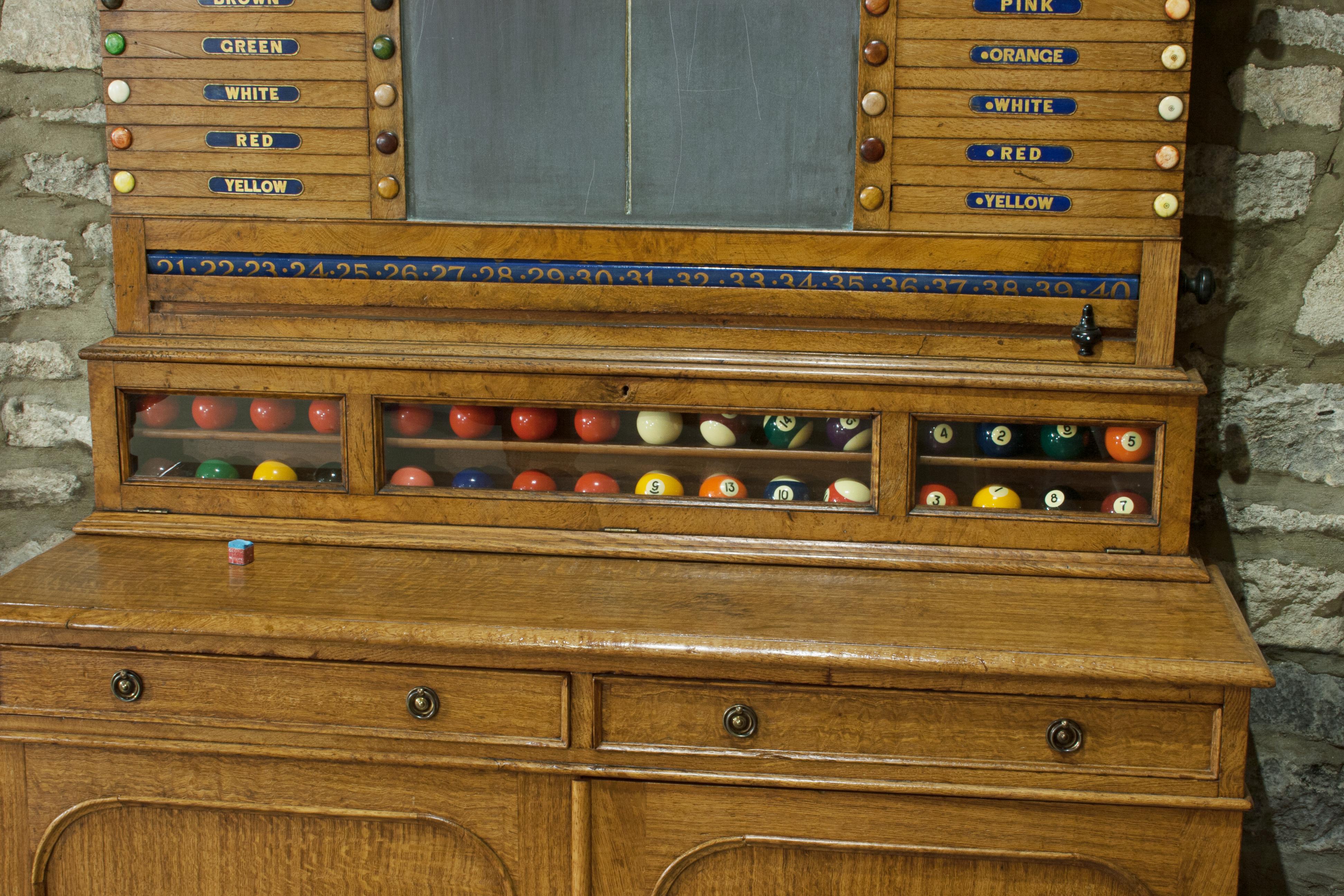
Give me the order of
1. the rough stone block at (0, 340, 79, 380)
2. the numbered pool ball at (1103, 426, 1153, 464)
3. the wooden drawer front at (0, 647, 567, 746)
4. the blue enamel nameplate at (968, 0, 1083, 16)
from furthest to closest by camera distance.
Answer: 1. the rough stone block at (0, 340, 79, 380)
2. the numbered pool ball at (1103, 426, 1153, 464)
3. the blue enamel nameplate at (968, 0, 1083, 16)
4. the wooden drawer front at (0, 647, 567, 746)

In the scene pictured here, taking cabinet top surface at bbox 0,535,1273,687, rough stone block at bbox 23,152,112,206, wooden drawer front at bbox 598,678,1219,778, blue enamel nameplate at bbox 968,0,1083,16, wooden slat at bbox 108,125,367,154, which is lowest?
wooden drawer front at bbox 598,678,1219,778

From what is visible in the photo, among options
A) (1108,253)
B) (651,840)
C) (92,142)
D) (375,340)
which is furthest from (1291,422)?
(92,142)

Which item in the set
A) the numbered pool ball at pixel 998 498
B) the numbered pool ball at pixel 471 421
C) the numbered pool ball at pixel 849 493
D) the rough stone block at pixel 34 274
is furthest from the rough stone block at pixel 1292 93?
the rough stone block at pixel 34 274

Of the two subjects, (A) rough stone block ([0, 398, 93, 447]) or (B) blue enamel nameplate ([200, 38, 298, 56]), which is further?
(A) rough stone block ([0, 398, 93, 447])

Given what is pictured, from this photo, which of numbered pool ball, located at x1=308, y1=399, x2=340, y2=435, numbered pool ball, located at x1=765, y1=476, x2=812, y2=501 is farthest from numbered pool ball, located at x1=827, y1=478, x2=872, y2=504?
numbered pool ball, located at x1=308, y1=399, x2=340, y2=435

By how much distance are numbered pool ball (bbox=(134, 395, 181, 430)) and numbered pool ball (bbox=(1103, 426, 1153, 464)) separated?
195cm

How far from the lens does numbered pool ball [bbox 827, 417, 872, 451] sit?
2186mm

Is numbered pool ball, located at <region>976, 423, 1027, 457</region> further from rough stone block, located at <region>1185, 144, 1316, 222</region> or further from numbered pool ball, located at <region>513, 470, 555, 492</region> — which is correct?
numbered pool ball, located at <region>513, 470, 555, 492</region>

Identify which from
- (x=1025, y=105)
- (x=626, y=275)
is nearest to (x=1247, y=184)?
(x=1025, y=105)

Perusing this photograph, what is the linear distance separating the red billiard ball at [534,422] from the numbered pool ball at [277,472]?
507 millimetres

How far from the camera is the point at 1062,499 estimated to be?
2.17 m

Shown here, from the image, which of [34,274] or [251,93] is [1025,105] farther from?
[34,274]

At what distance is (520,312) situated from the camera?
7.38 feet

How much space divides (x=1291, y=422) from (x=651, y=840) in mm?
1632
